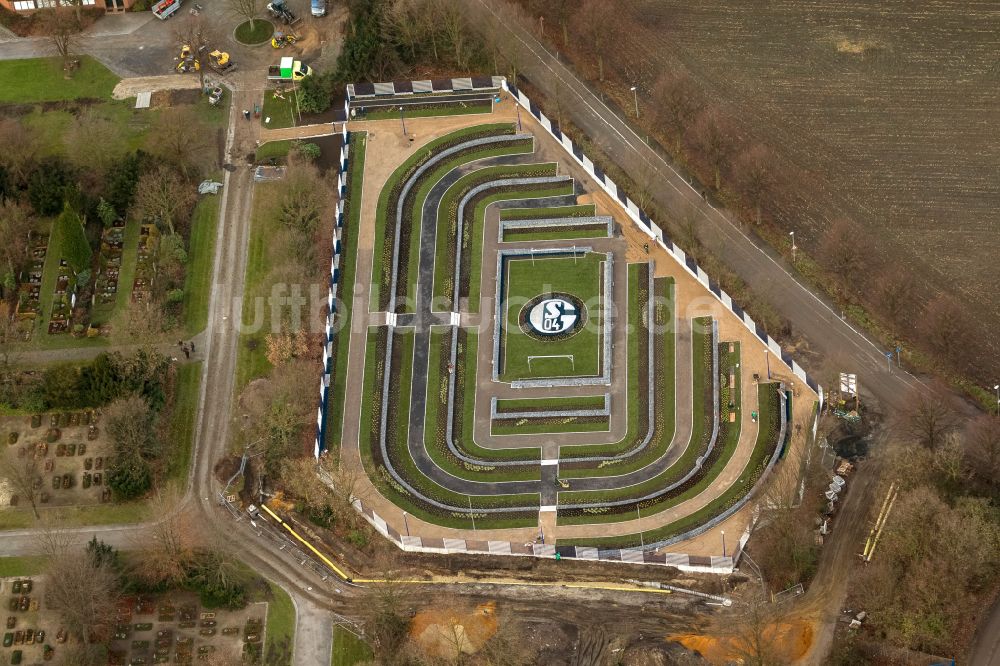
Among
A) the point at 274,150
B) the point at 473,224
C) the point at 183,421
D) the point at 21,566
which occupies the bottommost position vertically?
the point at 21,566

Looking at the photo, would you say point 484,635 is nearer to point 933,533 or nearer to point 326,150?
point 933,533

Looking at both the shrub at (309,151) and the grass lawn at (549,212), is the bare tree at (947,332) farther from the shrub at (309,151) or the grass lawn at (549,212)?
the shrub at (309,151)

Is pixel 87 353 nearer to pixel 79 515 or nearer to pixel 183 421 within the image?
pixel 183 421

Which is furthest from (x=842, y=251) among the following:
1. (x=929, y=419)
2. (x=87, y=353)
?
(x=87, y=353)

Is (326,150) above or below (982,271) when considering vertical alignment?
above

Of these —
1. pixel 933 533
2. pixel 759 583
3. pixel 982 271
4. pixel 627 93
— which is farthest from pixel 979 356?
pixel 627 93

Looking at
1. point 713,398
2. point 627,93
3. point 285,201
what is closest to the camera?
point 713,398
